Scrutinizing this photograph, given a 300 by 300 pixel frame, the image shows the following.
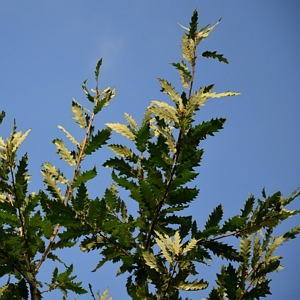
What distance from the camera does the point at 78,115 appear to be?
342cm

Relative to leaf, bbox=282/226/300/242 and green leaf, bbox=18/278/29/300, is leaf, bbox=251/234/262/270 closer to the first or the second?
leaf, bbox=282/226/300/242

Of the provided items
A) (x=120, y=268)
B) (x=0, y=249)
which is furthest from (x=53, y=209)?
(x=120, y=268)

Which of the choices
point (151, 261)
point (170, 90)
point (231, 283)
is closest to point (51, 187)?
point (151, 261)

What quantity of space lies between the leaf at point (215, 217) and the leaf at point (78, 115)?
1451 mm

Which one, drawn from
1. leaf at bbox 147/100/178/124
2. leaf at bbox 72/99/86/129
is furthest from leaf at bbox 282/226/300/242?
leaf at bbox 72/99/86/129

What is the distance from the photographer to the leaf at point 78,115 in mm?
3404

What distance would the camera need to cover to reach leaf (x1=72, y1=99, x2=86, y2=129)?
3.40 m

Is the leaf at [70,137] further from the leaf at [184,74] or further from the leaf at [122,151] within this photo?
the leaf at [184,74]

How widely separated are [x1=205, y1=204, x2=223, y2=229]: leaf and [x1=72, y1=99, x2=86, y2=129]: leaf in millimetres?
1451

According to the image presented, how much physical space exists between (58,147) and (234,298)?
1.90 metres

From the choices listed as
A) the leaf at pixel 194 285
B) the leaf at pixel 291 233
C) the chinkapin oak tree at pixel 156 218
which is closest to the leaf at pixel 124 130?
the chinkapin oak tree at pixel 156 218

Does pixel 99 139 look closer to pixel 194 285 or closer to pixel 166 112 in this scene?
pixel 166 112

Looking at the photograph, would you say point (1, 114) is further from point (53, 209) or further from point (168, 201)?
point (168, 201)

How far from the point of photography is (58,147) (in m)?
3.20
